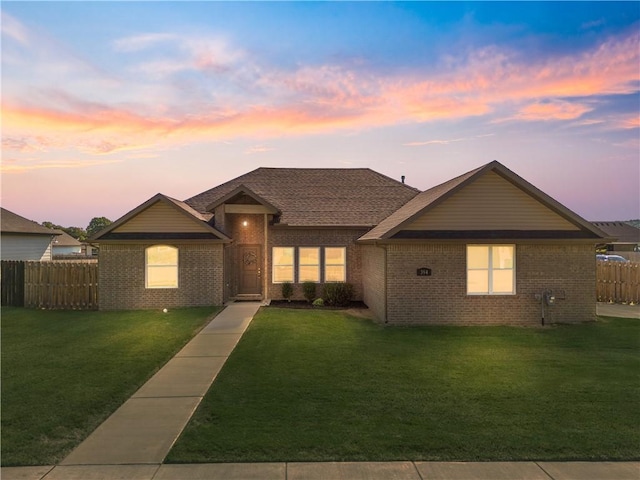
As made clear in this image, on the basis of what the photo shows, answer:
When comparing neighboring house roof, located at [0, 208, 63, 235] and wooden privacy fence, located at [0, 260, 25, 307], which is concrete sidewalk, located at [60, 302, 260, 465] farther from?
neighboring house roof, located at [0, 208, 63, 235]

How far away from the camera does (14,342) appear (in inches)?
394

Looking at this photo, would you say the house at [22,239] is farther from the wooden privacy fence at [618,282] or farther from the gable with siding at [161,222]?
the wooden privacy fence at [618,282]

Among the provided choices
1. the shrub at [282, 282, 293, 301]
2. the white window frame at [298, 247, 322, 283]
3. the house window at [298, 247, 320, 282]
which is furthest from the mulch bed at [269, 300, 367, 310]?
the house window at [298, 247, 320, 282]

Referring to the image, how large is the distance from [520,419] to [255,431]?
3815 millimetres

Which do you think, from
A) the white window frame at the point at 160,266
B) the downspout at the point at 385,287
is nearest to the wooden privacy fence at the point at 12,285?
the white window frame at the point at 160,266

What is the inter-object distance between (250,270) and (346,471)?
46.0 feet

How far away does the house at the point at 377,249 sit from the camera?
494 inches

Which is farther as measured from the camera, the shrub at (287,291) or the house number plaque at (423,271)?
the shrub at (287,291)

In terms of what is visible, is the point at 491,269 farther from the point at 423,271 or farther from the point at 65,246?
the point at 65,246

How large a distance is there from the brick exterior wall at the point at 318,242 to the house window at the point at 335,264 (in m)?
0.19

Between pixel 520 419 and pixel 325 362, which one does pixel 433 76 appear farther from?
pixel 520 419

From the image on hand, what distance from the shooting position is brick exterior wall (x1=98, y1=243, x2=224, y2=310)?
1497cm

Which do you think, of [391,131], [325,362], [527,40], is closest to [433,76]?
[527,40]

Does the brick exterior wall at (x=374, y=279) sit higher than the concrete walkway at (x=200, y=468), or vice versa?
the brick exterior wall at (x=374, y=279)
